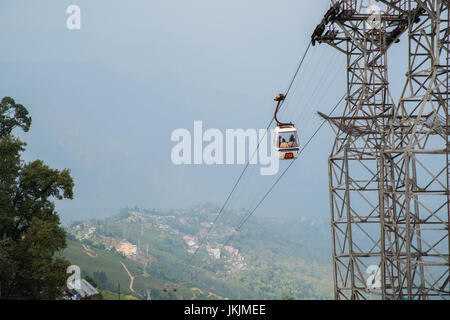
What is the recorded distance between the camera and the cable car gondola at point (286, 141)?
69.8ft

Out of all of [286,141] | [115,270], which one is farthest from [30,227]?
[115,270]

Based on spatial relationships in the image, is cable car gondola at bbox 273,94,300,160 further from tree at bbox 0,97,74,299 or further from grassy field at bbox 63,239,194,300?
grassy field at bbox 63,239,194,300

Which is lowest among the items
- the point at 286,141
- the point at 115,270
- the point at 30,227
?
the point at 115,270

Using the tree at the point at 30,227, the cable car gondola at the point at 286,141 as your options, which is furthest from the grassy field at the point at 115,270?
the cable car gondola at the point at 286,141

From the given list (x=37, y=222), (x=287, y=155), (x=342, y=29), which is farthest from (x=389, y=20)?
(x=37, y=222)

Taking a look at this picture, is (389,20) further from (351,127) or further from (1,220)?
(1,220)

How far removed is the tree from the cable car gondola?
1077 centimetres

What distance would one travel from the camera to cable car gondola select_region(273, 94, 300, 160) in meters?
21.3

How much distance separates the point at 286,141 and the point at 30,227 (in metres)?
13.2

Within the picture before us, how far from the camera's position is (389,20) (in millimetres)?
22312

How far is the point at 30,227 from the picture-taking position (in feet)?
75.6

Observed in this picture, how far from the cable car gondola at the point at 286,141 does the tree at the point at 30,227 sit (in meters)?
10.8

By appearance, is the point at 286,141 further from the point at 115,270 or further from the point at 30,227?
the point at 115,270

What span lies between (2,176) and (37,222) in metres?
3.41
